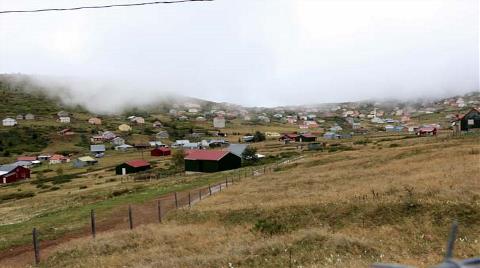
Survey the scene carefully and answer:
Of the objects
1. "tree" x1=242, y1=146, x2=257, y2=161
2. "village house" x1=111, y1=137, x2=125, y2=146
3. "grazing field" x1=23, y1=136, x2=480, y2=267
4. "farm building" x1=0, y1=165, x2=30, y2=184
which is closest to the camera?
"grazing field" x1=23, y1=136, x2=480, y2=267

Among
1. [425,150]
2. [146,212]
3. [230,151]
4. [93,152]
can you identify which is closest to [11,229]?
[146,212]

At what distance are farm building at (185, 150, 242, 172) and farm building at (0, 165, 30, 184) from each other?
158ft

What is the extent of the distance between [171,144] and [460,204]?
16301cm

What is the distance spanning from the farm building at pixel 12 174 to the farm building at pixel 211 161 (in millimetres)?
48011

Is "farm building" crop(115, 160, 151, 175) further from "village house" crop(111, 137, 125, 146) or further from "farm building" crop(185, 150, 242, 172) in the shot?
"village house" crop(111, 137, 125, 146)

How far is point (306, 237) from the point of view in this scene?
13828 mm

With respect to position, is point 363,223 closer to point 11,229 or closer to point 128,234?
point 128,234

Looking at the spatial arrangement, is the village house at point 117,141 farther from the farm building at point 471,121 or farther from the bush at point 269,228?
the bush at point 269,228

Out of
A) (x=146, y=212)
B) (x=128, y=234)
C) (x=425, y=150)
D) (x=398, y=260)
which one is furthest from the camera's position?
(x=425, y=150)

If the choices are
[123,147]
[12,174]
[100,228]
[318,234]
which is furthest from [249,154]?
[123,147]

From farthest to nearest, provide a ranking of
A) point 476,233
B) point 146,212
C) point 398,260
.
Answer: point 146,212 < point 476,233 < point 398,260

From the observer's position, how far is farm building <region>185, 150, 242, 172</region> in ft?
279

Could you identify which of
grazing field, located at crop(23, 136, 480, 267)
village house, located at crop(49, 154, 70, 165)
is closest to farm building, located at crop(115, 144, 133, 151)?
village house, located at crop(49, 154, 70, 165)

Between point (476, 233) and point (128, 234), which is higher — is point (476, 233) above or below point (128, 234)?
above
